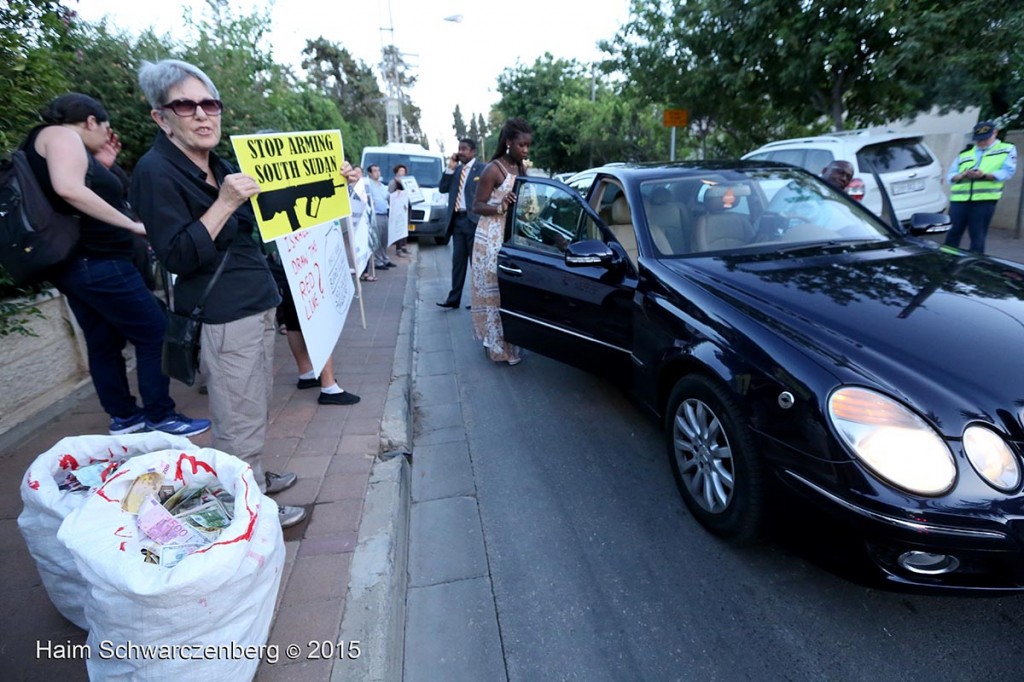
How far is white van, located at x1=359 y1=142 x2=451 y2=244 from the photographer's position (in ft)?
39.5

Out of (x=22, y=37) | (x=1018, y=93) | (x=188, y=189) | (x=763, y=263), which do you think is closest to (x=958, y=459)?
(x=763, y=263)

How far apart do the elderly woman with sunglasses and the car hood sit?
6.44 ft

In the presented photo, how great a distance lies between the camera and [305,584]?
220 centimetres

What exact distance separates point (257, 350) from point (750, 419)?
1946 millimetres

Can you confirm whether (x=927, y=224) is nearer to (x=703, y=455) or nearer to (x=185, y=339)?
(x=703, y=455)

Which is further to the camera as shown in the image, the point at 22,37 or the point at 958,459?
the point at 22,37

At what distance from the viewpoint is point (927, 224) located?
3467 mm

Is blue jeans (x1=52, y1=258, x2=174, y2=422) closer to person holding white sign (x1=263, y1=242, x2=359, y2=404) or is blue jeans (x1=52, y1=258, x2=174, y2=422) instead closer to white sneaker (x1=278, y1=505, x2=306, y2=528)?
person holding white sign (x1=263, y1=242, x2=359, y2=404)

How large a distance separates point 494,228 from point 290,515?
3.02 metres

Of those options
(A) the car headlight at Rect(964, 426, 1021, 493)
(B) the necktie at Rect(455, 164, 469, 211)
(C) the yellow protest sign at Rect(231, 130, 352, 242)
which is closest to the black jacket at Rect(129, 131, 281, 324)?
(C) the yellow protest sign at Rect(231, 130, 352, 242)

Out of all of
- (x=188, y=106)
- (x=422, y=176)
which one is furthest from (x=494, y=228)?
(x=422, y=176)

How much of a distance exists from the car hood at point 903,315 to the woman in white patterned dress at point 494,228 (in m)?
2.20

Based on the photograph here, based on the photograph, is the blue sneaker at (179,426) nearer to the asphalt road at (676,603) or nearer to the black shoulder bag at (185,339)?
the black shoulder bag at (185,339)

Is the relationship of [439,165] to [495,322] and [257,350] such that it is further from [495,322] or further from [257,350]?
[257,350]
